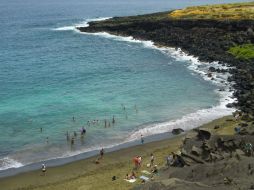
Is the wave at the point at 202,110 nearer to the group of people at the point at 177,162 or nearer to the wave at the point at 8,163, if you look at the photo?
the wave at the point at 8,163

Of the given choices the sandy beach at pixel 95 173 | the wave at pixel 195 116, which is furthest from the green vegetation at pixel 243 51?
the sandy beach at pixel 95 173

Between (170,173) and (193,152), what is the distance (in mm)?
2871

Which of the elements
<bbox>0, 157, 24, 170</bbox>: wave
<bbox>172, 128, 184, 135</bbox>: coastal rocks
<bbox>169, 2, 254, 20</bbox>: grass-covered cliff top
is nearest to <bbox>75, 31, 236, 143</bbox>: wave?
<bbox>172, 128, 184, 135</bbox>: coastal rocks

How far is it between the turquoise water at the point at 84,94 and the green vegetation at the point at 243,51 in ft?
33.2

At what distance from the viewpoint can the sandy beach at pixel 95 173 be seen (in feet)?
110

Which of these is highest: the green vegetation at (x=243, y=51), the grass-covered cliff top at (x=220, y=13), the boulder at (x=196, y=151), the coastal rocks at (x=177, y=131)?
the grass-covered cliff top at (x=220, y=13)

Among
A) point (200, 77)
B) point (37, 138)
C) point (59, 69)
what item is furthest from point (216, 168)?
point (59, 69)

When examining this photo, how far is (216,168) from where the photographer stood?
27469 millimetres

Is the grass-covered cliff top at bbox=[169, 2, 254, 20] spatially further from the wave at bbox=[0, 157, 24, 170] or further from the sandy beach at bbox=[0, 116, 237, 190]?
the wave at bbox=[0, 157, 24, 170]

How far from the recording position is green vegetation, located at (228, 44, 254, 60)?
76.5 m

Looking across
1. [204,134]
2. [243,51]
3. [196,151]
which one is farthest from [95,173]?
[243,51]

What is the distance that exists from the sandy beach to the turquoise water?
3.23m

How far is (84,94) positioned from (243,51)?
3300 cm

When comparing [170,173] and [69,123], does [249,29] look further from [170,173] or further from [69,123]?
[170,173]
